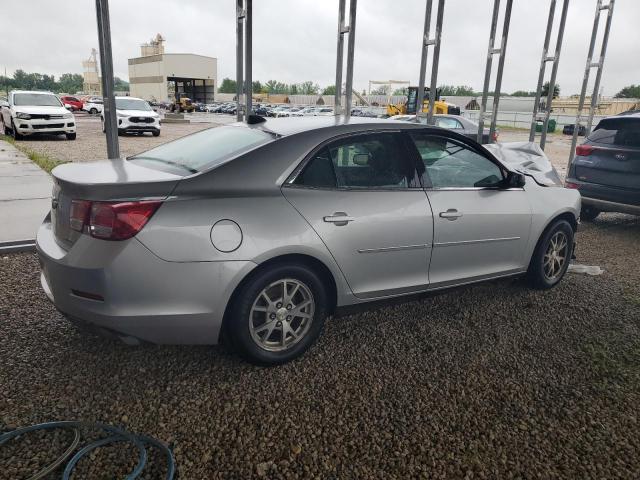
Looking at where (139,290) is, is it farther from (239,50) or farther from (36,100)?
(36,100)

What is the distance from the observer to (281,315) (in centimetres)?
291

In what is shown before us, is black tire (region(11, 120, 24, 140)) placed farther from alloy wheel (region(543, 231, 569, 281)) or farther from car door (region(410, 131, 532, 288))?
alloy wheel (region(543, 231, 569, 281))

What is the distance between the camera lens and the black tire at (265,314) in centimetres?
274

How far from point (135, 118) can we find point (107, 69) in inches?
629

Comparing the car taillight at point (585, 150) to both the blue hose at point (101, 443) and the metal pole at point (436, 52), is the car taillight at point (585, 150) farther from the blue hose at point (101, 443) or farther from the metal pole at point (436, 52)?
the blue hose at point (101, 443)

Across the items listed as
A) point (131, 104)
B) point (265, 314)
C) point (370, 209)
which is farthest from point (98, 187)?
point (131, 104)

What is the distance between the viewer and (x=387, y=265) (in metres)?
3.25

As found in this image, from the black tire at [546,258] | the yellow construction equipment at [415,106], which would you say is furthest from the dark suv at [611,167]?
the yellow construction equipment at [415,106]

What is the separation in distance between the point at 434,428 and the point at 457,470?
297mm

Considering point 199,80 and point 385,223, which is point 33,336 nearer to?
point 385,223

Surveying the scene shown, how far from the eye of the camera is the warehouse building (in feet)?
258

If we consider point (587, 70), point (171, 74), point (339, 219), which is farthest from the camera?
point (171, 74)

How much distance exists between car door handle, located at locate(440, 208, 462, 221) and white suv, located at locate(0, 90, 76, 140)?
16.3 metres

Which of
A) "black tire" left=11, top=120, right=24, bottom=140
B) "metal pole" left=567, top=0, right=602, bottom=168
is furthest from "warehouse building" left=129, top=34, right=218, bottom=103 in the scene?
"metal pole" left=567, top=0, right=602, bottom=168
